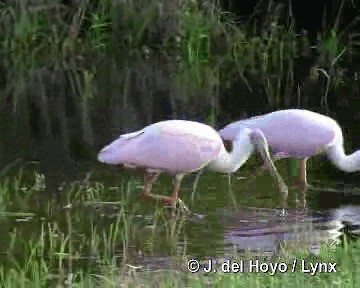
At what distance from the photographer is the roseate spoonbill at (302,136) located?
8.37 metres

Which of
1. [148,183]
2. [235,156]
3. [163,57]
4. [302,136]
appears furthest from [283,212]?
[163,57]

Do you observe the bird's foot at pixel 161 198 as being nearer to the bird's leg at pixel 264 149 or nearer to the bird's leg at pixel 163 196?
the bird's leg at pixel 163 196

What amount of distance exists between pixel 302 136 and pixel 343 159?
31cm

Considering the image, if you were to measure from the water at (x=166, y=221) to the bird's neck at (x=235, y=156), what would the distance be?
17cm

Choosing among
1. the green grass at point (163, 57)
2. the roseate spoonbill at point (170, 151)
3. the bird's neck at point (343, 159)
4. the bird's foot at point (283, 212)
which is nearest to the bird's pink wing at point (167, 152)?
the roseate spoonbill at point (170, 151)

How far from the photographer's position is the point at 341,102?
12.2 m

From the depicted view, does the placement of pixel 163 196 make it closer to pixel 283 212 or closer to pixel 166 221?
pixel 166 221

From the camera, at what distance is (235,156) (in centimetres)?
789

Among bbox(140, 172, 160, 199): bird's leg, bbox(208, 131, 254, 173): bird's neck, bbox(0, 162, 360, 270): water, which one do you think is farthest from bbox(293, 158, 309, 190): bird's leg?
bbox(140, 172, 160, 199): bird's leg

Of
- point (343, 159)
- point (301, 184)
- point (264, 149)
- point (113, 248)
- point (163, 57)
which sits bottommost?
point (113, 248)

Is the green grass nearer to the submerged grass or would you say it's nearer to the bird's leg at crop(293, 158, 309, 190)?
the bird's leg at crop(293, 158, 309, 190)

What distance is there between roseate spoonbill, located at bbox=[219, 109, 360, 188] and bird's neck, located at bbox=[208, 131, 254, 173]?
0.38 meters

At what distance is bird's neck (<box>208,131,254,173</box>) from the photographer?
7848mm

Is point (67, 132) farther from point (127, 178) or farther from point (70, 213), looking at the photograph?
point (70, 213)
